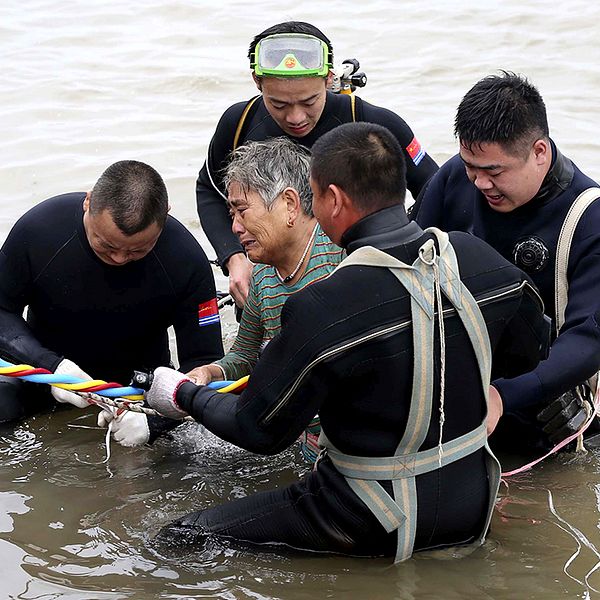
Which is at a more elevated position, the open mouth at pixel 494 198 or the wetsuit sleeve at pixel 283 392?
the open mouth at pixel 494 198

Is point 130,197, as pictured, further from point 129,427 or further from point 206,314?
point 129,427

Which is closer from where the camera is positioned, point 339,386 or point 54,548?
point 339,386

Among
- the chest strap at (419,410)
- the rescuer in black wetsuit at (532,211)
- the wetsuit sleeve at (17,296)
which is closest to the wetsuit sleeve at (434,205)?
the rescuer in black wetsuit at (532,211)

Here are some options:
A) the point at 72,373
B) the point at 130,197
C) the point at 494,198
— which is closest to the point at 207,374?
the point at 72,373

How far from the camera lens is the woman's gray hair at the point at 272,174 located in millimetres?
3789

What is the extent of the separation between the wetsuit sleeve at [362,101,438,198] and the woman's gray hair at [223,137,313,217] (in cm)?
116

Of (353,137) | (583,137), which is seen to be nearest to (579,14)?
(583,137)

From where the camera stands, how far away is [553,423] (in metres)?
4.32

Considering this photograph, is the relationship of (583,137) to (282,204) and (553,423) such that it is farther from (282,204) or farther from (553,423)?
(282,204)

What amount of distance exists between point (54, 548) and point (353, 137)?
1821 millimetres

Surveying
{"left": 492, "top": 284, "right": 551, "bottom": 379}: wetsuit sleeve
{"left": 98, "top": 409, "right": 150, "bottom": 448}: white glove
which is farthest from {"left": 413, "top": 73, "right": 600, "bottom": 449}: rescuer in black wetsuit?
{"left": 98, "top": 409, "right": 150, "bottom": 448}: white glove

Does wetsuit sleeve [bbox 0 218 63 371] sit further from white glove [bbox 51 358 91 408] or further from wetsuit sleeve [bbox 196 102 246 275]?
A: wetsuit sleeve [bbox 196 102 246 275]

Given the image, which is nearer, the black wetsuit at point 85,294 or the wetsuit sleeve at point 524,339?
the wetsuit sleeve at point 524,339

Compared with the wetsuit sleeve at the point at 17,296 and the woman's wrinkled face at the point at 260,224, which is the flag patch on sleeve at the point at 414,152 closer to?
the woman's wrinkled face at the point at 260,224
